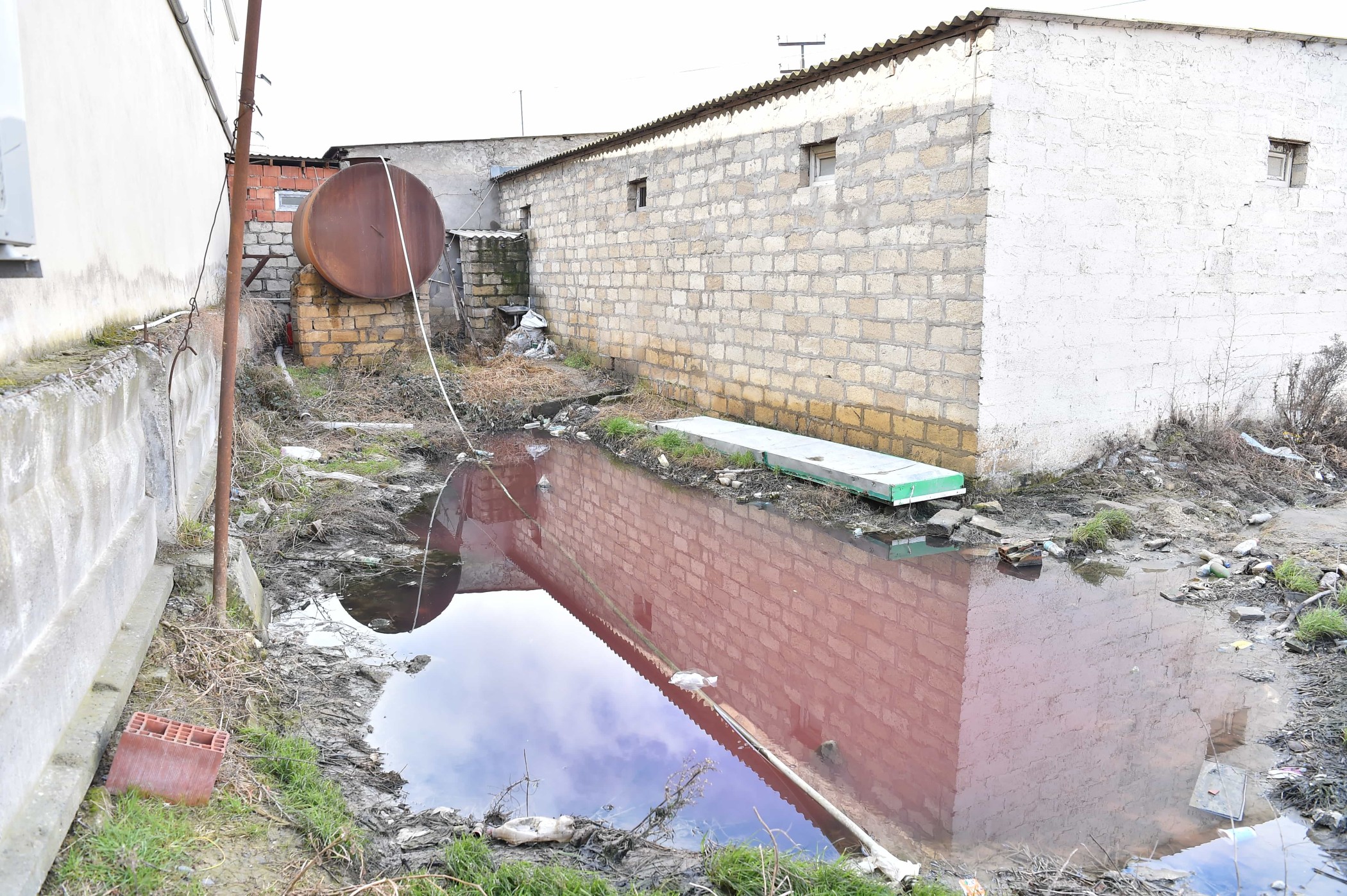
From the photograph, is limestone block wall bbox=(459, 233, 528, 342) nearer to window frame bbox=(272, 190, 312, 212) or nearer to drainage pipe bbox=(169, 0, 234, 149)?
window frame bbox=(272, 190, 312, 212)

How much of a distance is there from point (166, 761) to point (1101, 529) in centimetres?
522

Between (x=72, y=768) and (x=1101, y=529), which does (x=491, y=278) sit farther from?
(x=72, y=768)

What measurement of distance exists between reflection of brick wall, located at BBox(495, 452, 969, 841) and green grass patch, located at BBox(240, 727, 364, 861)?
5.50 ft

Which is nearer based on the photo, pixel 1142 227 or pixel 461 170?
pixel 1142 227

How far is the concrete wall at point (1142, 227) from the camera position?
6246 millimetres

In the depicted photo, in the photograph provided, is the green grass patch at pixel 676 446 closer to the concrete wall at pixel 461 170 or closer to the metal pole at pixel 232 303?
the metal pole at pixel 232 303

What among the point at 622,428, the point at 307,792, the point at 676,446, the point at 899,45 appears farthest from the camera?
the point at 622,428

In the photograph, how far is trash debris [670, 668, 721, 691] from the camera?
170 inches

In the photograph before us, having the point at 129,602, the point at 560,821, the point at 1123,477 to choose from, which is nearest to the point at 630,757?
the point at 560,821

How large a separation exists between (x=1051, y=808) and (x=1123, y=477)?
13.8ft

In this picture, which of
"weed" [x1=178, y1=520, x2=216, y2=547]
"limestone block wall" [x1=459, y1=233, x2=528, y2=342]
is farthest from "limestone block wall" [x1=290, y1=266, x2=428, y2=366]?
"weed" [x1=178, y1=520, x2=216, y2=547]

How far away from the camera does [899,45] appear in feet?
21.7

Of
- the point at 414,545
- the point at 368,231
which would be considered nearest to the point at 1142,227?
the point at 414,545

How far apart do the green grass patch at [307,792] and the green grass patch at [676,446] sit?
5032 millimetres
